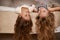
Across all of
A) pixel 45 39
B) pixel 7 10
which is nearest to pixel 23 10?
pixel 7 10

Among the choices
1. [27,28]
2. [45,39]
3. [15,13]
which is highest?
[15,13]

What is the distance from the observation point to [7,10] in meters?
1.41

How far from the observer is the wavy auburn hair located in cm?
145

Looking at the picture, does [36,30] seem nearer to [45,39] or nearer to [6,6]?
[45,39]

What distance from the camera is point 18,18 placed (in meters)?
1.43

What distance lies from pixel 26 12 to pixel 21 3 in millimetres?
93

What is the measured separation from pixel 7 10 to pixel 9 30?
180mm

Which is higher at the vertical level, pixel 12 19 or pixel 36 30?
pixel 12 19

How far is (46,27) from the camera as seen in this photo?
Result: 1.45 meters

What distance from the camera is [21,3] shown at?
4.72 ft

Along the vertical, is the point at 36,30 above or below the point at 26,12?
below

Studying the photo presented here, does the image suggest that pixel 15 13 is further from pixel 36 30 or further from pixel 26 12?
pixel 36 30

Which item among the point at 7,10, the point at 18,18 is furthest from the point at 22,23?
the point at 7,10

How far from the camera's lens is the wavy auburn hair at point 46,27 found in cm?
145
